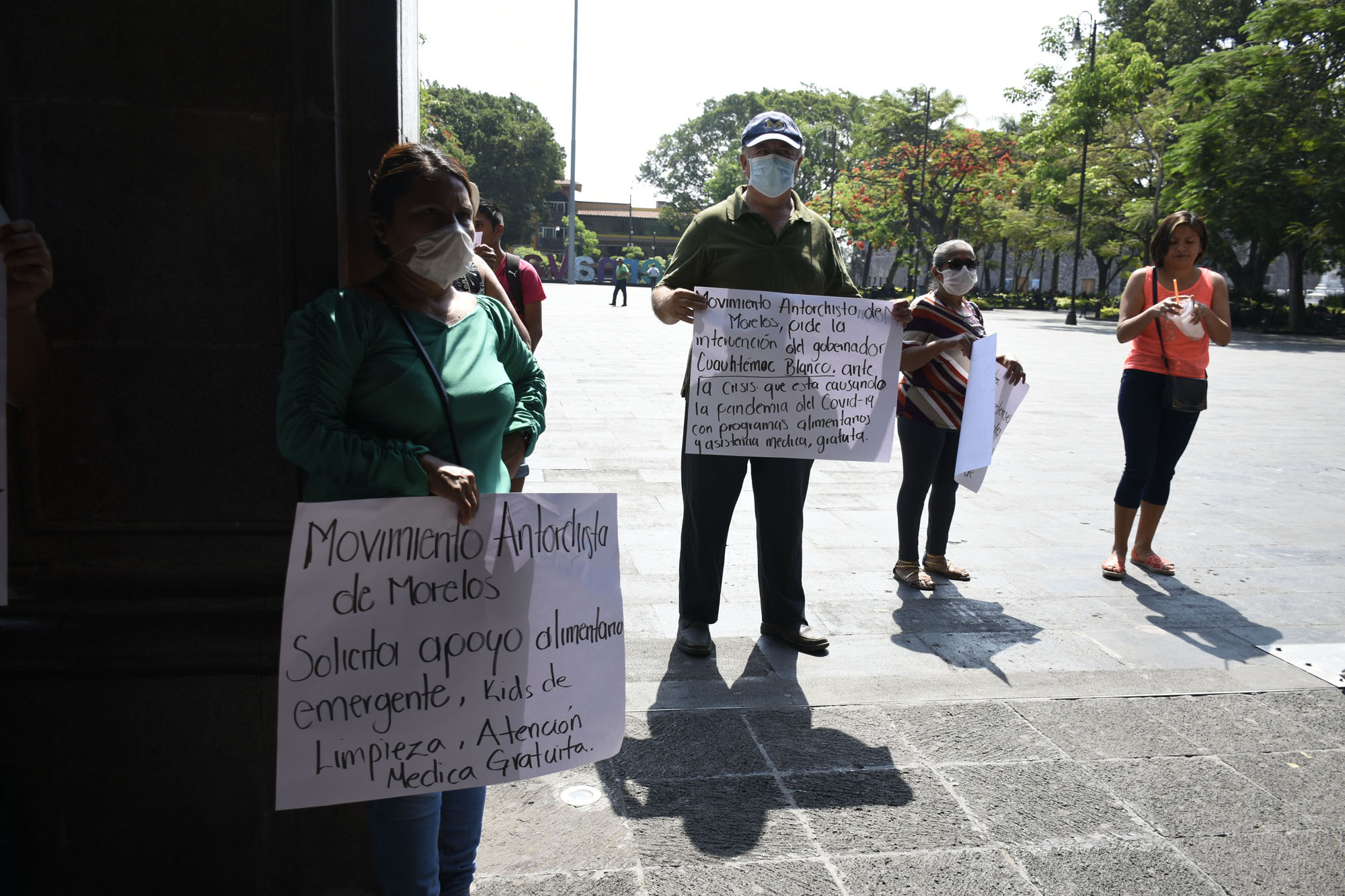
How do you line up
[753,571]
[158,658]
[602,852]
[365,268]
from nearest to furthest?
1. [158,658]
2. [365,268]
3. [602,852]
4. [753,571]

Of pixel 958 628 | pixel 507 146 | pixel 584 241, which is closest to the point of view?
pixel 958 628

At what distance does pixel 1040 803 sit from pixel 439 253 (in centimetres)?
237

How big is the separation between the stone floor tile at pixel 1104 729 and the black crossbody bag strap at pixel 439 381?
2411mm

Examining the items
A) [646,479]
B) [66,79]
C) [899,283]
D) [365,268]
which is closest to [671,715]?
[365,268]

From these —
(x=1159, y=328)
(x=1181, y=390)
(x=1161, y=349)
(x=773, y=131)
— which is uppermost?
(x=773, y=131)

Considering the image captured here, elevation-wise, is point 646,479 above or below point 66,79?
below

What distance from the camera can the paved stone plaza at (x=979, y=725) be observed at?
2.77 meters

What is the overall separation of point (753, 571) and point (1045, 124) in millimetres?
34092

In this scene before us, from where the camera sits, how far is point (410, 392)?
6.87 ft

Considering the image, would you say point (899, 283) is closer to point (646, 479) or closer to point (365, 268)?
point (646, 479)

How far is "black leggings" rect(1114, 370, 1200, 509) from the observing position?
209 inches

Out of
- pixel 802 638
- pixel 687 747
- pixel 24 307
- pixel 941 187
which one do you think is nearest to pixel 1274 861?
pixel 687 747

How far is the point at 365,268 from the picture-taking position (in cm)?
254

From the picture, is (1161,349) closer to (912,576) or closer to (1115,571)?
(1115,571)
